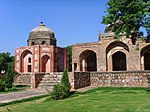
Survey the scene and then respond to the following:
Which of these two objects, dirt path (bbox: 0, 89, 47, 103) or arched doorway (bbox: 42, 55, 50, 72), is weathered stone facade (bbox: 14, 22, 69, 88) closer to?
arched doorway (bbox: 42, 55, 50, 72)

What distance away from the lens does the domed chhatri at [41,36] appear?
29.5 meters

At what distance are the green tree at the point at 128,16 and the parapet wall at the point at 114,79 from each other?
333cm

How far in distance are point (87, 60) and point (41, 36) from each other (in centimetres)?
755

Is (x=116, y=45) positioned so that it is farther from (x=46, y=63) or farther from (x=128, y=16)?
(x=128, y=16)

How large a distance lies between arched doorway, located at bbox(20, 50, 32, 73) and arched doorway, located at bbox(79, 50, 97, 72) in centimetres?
750

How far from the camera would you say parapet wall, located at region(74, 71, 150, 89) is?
13.1 metres

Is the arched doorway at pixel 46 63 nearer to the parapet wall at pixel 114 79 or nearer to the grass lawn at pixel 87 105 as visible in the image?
the parapet wall at pixel 114 79

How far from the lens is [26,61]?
28.2 meters

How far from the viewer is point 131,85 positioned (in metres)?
13.4

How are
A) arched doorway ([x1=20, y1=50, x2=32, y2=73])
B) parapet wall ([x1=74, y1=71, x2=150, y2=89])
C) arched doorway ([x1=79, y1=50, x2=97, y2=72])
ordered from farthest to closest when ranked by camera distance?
arched doorway ([x1=20, y1=50, x2=32, y2=73])
arched doorway ([x1=79, y1=50, x2=97, y2=72])
parapet wall ([x1=74, y1=71, x2=150, y2=89])

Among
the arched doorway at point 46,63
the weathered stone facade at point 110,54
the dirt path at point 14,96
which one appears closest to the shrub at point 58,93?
the dirt path at point 14,96

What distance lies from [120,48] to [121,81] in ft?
29.7

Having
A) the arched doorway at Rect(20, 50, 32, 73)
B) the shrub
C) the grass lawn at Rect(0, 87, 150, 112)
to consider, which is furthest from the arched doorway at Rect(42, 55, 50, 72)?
the grass lawn at Rect(0, 87, 150, 112)

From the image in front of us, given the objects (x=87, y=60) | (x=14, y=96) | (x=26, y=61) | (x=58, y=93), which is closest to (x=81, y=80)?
(x=58, y=93)
